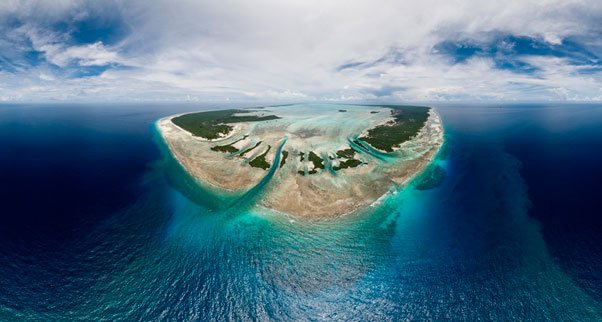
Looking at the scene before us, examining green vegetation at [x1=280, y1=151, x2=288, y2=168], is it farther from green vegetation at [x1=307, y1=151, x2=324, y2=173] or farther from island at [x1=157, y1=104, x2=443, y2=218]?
green vegetation at [x1=307, y1=151, x2=324, y2=173]

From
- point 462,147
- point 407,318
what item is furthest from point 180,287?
point 462,147

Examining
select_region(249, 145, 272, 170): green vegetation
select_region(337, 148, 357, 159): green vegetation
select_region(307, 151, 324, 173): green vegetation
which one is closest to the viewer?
select_region(307, 151, 324, 173): green vegetation

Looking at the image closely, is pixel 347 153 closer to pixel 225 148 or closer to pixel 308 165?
pixel 308 165

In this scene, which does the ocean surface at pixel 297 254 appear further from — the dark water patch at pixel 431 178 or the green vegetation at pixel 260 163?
the green vegetation at pixel 260 163

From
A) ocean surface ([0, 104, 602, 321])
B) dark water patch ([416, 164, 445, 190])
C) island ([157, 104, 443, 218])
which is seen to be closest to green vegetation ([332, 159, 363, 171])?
island ([157, 104, 443, 218])

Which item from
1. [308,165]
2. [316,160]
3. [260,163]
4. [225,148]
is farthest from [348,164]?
[225,148]
